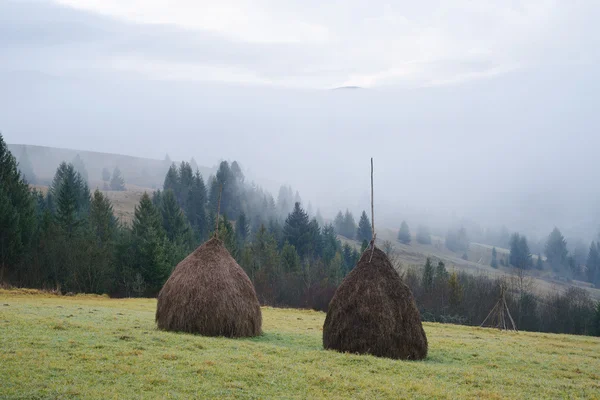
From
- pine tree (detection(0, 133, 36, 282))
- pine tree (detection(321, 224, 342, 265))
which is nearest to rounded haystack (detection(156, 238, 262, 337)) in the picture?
pine tree (detection(0, 133, 36, 282))

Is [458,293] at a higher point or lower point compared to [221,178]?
lower

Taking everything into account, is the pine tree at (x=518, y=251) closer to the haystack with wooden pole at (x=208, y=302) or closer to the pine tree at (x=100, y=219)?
the pine tree at (x=100, y=219)

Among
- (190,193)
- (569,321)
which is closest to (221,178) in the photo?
(190,193)

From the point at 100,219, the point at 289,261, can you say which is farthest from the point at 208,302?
the point at 289,261

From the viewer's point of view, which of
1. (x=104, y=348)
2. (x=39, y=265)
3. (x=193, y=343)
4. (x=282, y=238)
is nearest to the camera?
(x=104, y=348)

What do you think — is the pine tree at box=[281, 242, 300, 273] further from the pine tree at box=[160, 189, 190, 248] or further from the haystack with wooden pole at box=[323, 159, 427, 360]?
the haystack with wooden pole at box=[323, 159, 427, 360]

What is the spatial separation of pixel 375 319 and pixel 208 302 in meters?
6.60

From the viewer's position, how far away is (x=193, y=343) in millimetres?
16234

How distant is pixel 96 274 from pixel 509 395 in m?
50.1

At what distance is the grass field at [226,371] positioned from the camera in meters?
11.0

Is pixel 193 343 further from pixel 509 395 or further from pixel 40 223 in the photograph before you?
pixel 40 223

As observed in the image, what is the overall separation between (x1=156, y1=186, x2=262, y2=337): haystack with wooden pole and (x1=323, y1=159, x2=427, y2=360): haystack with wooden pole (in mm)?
3973

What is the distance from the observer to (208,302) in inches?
765

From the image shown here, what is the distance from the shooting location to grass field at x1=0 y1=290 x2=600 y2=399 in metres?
11.0
